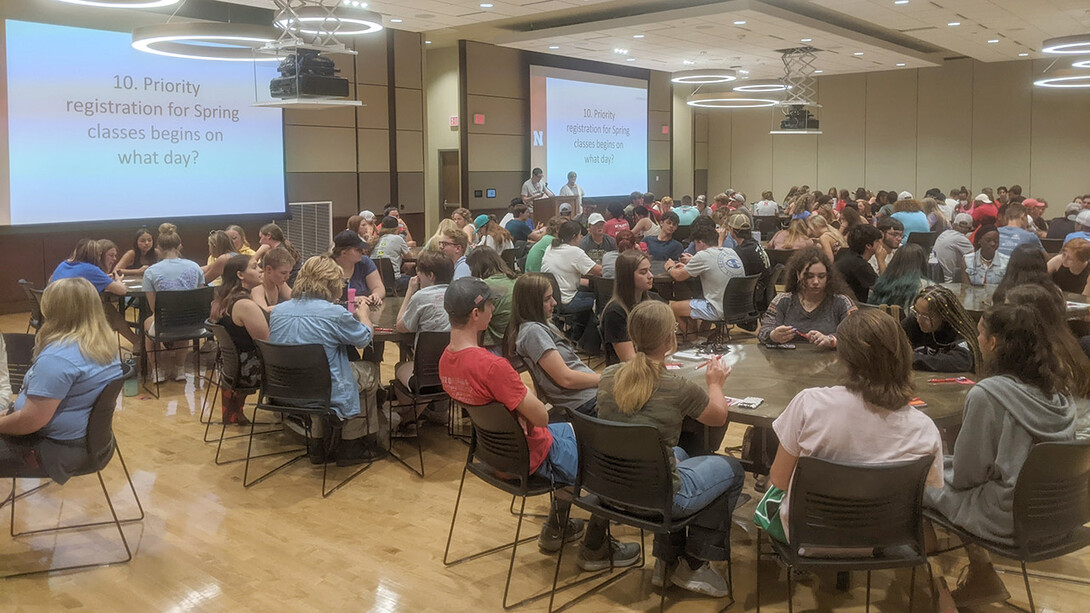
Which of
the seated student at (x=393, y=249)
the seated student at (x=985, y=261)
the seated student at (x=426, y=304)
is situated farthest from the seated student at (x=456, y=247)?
the seated student at (x=985, y=261)

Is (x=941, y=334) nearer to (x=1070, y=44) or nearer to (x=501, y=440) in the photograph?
(x=501, y=440)

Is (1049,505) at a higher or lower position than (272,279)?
lower

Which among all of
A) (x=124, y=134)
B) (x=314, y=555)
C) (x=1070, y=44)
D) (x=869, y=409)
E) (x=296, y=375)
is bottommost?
(x=314, y=555)

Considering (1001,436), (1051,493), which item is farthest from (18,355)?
(1051,493)

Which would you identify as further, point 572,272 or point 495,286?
point 572,272

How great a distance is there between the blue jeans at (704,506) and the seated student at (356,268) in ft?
10.4

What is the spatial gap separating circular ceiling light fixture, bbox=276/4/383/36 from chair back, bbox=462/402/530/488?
14.2 feet

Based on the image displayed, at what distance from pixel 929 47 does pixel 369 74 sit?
1072cm

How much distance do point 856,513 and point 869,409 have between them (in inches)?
13.1

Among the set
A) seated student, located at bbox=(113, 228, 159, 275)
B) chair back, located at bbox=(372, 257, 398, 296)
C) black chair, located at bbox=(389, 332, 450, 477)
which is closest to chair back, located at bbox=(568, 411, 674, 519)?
black chair, located at bbox=(389, 332, 450, 477)

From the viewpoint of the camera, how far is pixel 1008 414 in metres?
3.00

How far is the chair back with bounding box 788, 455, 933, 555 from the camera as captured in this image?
111 inches

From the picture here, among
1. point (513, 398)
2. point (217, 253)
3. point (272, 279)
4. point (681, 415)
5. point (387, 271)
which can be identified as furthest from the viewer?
point (387, 271)

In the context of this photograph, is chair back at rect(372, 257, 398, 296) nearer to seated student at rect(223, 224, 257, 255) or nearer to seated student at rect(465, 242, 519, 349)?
seated student at rect(223, 224, 257, 255)
